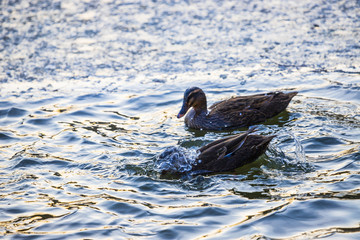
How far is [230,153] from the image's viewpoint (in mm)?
6668

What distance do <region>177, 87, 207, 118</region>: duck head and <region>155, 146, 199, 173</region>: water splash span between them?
6.51ft

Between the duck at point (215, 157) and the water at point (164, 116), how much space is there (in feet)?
0.51

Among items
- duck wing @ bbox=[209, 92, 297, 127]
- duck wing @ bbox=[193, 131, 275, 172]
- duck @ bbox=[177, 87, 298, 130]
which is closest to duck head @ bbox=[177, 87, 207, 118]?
duck @ bbox=[177, 87, 298, 130]

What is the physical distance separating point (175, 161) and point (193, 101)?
2.47m

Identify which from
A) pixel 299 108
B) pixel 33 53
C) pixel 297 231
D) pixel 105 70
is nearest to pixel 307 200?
pixel 297 231

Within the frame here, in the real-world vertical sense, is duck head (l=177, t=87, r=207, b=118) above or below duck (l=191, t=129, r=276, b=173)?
above

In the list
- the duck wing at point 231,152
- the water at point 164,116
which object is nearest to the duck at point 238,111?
the water at point 164,116

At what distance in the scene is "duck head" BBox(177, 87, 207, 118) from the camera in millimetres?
8758

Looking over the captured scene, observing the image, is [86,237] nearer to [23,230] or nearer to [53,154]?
[23,230]

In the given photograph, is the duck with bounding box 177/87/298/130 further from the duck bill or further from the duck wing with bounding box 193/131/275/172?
the duck wing with bounding box 193/131/275/172

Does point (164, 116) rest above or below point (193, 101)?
below

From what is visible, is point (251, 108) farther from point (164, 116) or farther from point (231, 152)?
point (231, 152)

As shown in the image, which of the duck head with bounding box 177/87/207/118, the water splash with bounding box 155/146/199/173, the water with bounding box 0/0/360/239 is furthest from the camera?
the duck head with bounding box 177/87/207/118

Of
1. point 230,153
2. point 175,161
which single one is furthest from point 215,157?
point 175,161
